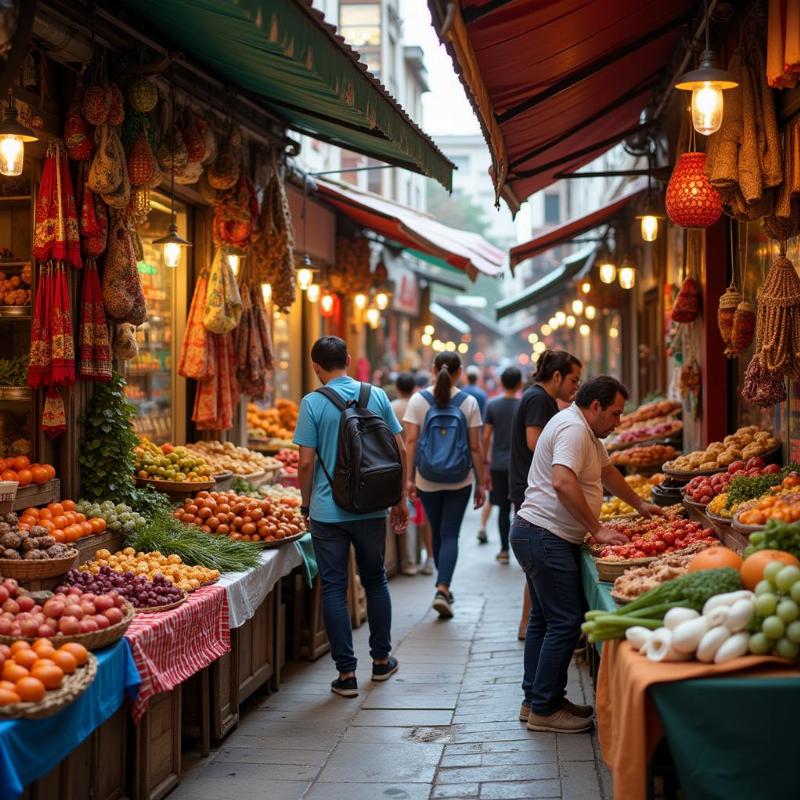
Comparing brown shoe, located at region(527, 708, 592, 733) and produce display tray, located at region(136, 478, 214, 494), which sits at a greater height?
produce display tray, located at region(136, 478, 214, 494)

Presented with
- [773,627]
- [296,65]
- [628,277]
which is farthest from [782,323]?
[628,277]

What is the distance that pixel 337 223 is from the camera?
643 inches

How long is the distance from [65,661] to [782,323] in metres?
4.03

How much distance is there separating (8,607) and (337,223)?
1211 centimetres

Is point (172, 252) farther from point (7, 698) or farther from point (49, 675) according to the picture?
point (7, 698)

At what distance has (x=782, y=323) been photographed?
20.0 feet

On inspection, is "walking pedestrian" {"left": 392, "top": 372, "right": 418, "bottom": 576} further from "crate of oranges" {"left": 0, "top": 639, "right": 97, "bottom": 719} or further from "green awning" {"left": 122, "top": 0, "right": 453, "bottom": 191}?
"crate of oranges" {"left": 0, "top": 639, "right": 97, "bottom": 719}

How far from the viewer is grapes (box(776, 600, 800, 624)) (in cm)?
387

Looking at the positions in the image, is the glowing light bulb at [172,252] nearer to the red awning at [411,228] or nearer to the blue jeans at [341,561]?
the blue jeans at [341,561]

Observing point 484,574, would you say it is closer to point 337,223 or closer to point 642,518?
point 642,518

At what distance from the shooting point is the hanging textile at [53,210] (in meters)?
6.50

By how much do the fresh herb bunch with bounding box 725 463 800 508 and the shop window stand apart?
4.83 m

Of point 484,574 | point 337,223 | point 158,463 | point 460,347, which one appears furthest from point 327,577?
point 460,347

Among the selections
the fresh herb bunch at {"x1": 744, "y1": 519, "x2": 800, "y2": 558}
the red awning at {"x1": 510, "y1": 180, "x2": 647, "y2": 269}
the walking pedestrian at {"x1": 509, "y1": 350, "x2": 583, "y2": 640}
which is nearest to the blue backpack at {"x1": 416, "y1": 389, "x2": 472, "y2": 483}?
the walking pedestrian at {"x1": 509, "y1": 350, "x2": 583, "y2": 640}
